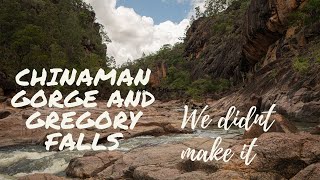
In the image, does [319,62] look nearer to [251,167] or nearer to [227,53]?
[251,167]

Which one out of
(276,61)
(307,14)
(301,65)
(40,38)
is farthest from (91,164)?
(40,38)

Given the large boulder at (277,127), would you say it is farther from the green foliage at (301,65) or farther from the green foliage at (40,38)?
the green foliage at (40,38)

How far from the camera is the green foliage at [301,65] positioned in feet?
74.7

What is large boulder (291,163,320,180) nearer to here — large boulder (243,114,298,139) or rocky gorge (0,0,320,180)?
rocky gorge (0,0,320,180)

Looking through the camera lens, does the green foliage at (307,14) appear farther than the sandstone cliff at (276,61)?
Yes

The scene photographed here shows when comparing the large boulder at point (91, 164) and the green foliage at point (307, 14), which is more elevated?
the green foliage at point (307, 14)

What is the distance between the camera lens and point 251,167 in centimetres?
813

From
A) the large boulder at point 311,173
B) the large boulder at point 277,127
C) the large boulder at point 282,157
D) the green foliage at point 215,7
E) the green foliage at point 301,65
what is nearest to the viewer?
the large boulder at point 311,173

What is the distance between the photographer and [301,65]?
923 inches

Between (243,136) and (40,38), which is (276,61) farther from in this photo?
(40,38)

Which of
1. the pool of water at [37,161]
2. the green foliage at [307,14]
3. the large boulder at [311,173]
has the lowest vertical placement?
the pool of water at [37,161]

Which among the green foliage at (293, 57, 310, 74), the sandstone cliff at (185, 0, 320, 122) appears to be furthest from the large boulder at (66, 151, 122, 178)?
the green foliage at (293, 57, 310, 74)

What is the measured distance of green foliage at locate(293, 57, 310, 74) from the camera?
74.7 ft

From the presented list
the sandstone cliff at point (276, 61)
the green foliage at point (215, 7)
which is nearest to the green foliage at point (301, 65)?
the sandstone cliff at point (276, 61)
